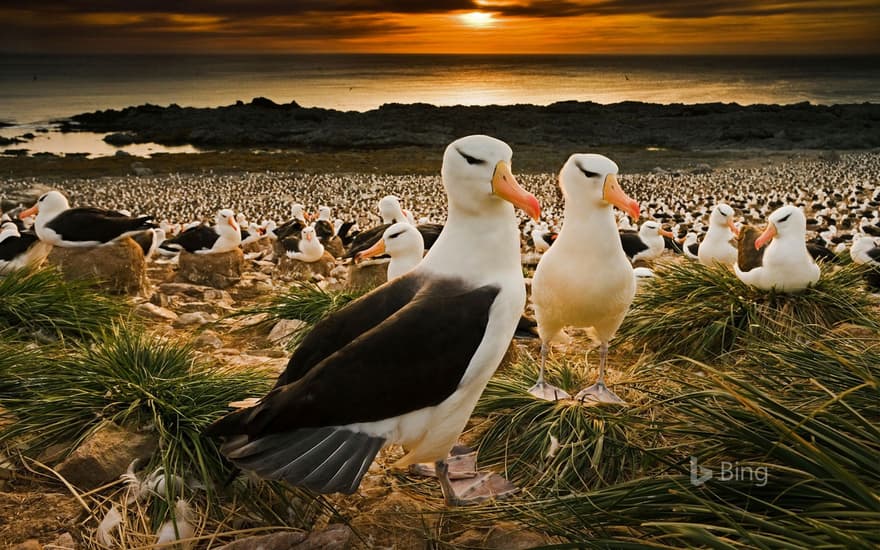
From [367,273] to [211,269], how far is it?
2.76 meters

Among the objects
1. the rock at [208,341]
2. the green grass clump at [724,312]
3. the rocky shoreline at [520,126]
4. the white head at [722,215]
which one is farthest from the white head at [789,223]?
the rocky shoreline at [520,126]

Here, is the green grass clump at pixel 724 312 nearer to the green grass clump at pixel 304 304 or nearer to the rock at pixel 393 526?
the green grass clump at pixel 304 304

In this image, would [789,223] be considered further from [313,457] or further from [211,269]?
[211,269]

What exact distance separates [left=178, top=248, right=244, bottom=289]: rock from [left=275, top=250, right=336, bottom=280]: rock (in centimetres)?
84

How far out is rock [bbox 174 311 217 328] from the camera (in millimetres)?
7051

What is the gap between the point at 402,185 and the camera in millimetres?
27219

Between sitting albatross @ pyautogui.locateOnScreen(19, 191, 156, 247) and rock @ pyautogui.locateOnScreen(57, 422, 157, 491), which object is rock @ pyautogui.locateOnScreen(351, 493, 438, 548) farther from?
sitting albatross @ pyautogui.locateOnScreen(19, 191, 156, 247)

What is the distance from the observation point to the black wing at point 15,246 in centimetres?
812

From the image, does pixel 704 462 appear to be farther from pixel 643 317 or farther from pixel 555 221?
pixel 555 221

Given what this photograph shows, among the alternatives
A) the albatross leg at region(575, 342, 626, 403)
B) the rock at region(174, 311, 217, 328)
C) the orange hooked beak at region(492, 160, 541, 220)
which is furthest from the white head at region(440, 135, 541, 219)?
the rock at region(174, 311, 217, 328)

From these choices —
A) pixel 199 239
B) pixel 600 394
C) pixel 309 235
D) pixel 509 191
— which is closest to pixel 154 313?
pixel 199 239

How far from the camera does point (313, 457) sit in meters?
2.81

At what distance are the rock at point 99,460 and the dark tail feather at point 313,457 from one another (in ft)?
2.88

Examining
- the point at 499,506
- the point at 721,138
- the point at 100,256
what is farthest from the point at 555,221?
the point at 721,138
